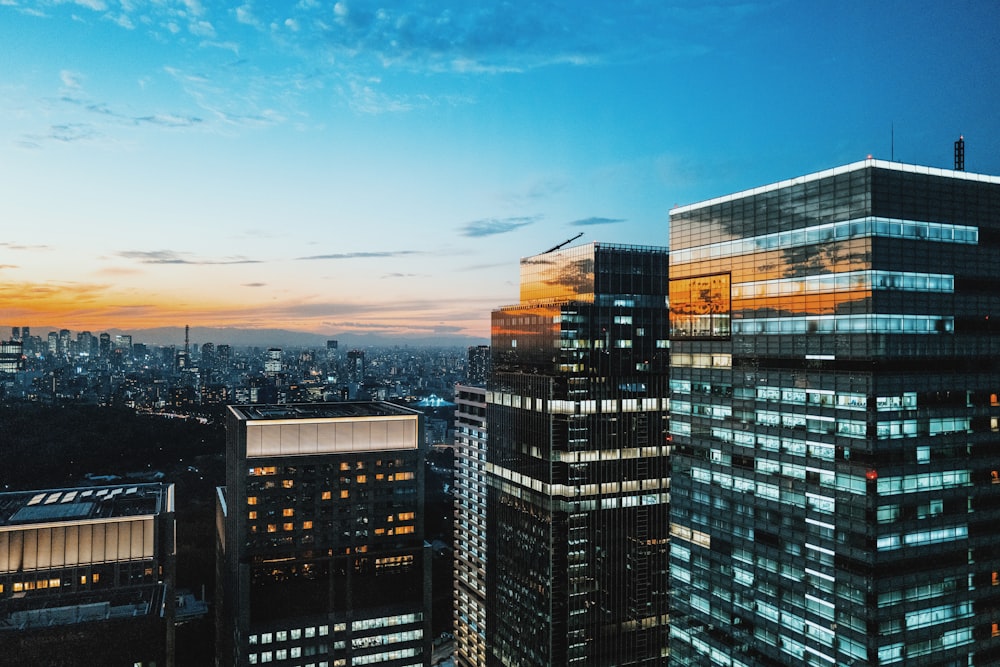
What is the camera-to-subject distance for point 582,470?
88188 mm

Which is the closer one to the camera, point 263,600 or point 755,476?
point 755,476

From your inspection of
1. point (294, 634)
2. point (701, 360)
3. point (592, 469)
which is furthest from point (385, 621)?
point (701, 360)

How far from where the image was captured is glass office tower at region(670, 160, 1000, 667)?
2064 inches

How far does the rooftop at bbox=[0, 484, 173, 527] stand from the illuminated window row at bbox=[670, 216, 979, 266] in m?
117

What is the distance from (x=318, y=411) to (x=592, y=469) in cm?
6590

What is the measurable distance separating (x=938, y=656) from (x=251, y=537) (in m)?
95.5

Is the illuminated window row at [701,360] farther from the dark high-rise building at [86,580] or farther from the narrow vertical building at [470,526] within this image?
the dark high-rise building at [86,580]

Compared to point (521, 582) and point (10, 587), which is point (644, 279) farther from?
point (10, 587)

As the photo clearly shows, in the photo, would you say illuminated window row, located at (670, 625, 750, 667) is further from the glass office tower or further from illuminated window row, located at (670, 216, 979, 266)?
illuminated window row, located at (670, 216, 979, 266)

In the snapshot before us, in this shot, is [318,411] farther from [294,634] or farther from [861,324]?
Answer: [861,324]

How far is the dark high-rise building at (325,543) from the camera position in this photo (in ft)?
370

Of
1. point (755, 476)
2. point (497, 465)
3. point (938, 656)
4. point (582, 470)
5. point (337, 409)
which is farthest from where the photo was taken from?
point (337, 409)

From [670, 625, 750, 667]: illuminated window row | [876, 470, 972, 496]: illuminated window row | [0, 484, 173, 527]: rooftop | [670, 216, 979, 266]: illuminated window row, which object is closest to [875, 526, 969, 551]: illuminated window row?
[876, 470, 972, 496]: illuminated window row

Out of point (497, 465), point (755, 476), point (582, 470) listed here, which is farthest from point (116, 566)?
point (755, 476)
